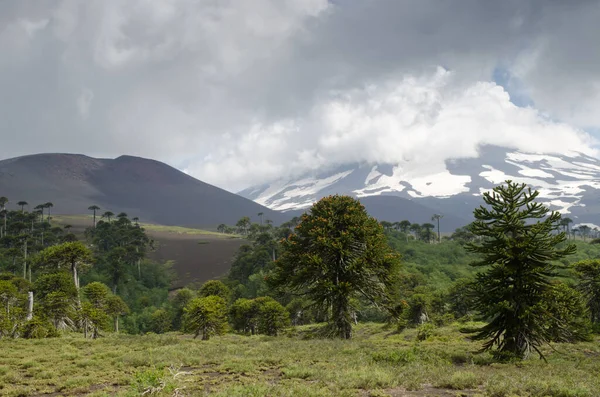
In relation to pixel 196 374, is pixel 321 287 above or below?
above

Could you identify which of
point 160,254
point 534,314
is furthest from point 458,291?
point 160,254

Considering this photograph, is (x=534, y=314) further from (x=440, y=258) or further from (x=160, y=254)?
(x=160, y=254)

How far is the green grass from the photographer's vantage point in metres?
10.9

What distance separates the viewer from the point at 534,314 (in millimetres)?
17422

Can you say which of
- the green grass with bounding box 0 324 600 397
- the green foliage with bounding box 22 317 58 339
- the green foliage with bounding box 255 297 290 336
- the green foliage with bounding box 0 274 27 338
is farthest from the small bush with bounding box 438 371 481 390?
the green foliage with bounding box 255 297 290 336

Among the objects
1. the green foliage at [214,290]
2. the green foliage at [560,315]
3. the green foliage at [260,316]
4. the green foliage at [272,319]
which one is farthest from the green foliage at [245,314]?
the green foliage at [560,315]

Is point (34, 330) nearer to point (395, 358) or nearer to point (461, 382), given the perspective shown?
point (395, 358)

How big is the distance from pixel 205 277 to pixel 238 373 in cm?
12166

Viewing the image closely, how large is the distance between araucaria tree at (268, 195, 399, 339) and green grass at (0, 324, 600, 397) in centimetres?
597

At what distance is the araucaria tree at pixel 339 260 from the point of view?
85.1ft

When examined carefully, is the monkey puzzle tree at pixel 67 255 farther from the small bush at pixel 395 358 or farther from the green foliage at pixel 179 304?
the small bush at pixel 395 358

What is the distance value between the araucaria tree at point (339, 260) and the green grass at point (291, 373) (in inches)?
235

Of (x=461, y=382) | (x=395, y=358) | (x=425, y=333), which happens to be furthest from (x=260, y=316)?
(x=461, y=382)

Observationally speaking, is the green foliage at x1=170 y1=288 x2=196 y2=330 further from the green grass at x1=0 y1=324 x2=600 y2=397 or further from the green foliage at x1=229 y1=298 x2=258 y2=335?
the green grass at x1=0 y1=324 x2=600 y2=397
